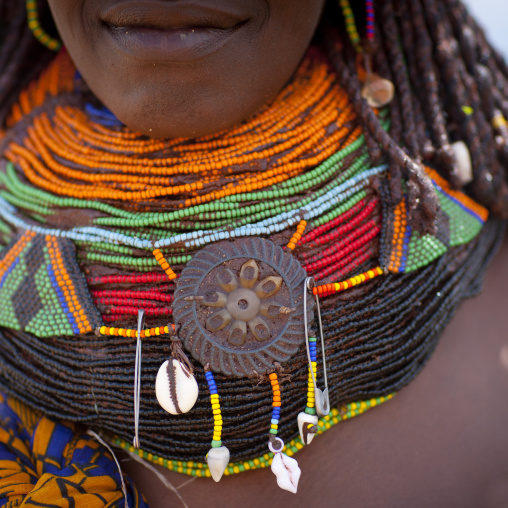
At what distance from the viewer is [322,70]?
55.1 inches

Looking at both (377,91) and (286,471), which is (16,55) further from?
(286,471)

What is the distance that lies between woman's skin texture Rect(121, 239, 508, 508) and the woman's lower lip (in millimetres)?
770

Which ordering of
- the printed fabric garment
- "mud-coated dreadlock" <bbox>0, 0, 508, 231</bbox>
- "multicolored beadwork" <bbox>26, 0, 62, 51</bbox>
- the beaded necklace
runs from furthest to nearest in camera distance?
"multicolored beadwork" <bbox>26, 0, 62, 51</bbox>, "mud-coated dreadlock" <bbox>0, 0, 508, 231</bbox>, the beaded necklace, the printed fabric garment

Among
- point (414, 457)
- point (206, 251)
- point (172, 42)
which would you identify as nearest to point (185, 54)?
point (172, 42)

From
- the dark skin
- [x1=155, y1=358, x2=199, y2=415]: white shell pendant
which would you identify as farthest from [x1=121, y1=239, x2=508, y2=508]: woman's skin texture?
[x1=155, y1=358, x2=199, y2=415]: white shell pendant

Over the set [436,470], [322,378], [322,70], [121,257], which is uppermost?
[322,70]

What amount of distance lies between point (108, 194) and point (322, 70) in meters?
0.58

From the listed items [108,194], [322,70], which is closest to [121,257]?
[108,194]

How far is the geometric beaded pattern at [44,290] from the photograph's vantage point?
1156 mm

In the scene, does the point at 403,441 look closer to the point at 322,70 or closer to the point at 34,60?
the point at 322,70

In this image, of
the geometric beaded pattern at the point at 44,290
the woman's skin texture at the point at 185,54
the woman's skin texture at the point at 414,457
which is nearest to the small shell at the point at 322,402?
the woman's skin texture at the point at 414,457

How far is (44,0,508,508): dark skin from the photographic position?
1091 mm

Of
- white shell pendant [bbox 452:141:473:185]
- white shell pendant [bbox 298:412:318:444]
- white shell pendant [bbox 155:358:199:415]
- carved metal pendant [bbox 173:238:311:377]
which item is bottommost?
white shell pendant [bbox 298:412:318:444]

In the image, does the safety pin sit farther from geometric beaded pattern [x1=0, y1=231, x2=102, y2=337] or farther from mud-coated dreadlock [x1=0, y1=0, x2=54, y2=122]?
mud-coated dreadlock [x1=0, y1=0, x2=54, y2=122]
